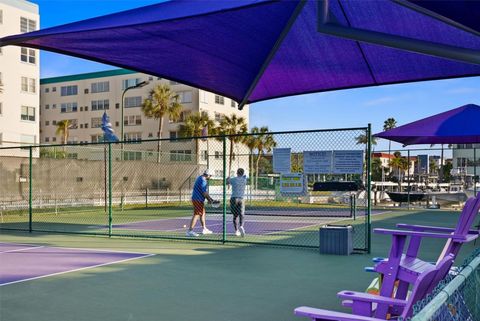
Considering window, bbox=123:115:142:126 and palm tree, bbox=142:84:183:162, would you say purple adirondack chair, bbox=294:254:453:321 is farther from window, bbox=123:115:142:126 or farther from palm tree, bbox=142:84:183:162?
window, bbox=123:115:142:126

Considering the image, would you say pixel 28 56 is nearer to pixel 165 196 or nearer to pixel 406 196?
pixel 165 196

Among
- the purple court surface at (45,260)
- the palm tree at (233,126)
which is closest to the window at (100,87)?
the palm tree at (233,126)

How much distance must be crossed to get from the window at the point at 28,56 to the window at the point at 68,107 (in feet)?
72.4

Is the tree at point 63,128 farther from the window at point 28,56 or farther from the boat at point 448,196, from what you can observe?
the boat at point 448,196

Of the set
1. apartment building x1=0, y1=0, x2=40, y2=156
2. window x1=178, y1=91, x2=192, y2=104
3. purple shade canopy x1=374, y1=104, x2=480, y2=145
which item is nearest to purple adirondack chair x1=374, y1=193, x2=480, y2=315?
purple shade canopy x1=374, y1=104, x2=480, y2=145

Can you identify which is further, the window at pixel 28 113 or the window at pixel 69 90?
the window at pixel 69 90

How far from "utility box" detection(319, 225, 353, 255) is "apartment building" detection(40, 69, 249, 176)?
140 feet

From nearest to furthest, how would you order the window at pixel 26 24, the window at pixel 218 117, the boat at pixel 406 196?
the boat at pixel 406 196 < the window at pixel 26 24 < the window at pixel 218 117

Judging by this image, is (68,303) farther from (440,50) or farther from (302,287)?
(440,50)

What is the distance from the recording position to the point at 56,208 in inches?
847

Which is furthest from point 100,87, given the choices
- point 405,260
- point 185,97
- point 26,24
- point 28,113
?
point 405,260

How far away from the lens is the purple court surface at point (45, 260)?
863 cm

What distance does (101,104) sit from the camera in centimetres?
5997

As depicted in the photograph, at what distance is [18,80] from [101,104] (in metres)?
21.0
